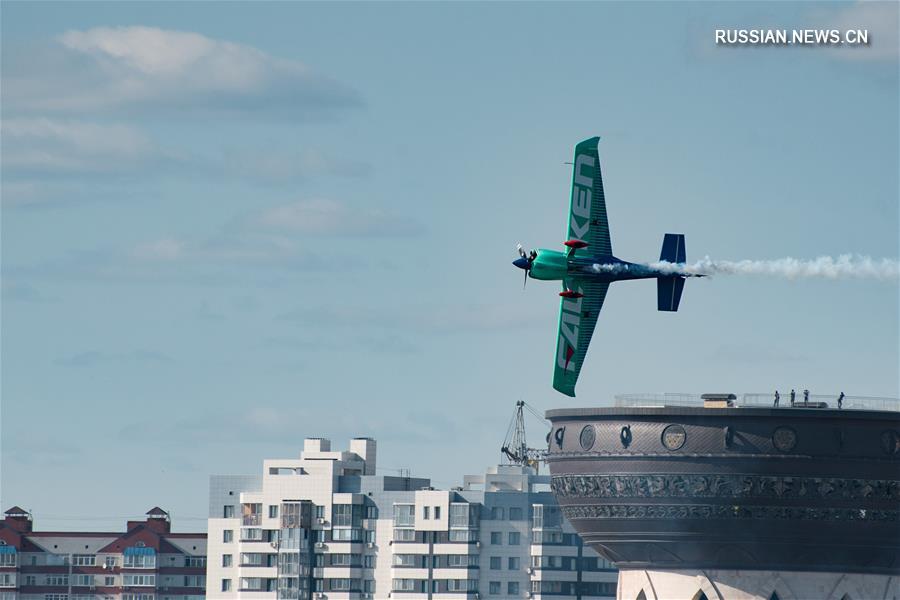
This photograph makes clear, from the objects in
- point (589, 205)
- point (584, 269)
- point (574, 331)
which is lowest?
point (574, 331)

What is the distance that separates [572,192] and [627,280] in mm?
5904

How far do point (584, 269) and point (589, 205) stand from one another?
179 inches

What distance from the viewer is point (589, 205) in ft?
410

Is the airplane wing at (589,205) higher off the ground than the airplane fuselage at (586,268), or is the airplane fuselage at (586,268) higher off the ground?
the airplane wing at (589,205)

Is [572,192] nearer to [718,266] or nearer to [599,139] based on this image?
[599,139]

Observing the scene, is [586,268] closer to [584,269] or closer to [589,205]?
[584,269]

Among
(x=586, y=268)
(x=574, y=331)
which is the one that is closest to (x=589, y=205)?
(x=586, y=268)

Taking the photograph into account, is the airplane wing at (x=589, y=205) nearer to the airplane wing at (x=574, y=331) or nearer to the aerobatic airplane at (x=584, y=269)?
the aerobatic airplane at (x=584, y=269)

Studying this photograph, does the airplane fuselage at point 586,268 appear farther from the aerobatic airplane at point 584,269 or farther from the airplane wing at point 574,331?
the airplane wing at point 574,331

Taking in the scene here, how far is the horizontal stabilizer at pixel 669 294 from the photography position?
126500 mm

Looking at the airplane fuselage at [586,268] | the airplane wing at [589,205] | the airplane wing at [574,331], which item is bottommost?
the airplane wing at [574,331]

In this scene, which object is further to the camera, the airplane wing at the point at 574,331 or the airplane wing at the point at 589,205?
the airplane wing at the point at 574,331

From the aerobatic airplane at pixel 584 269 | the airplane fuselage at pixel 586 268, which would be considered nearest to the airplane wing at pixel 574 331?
the aerobatic airplane at pixel 584 269

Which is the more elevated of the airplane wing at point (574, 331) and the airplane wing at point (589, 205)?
the airplane wing at point (589, 205)
